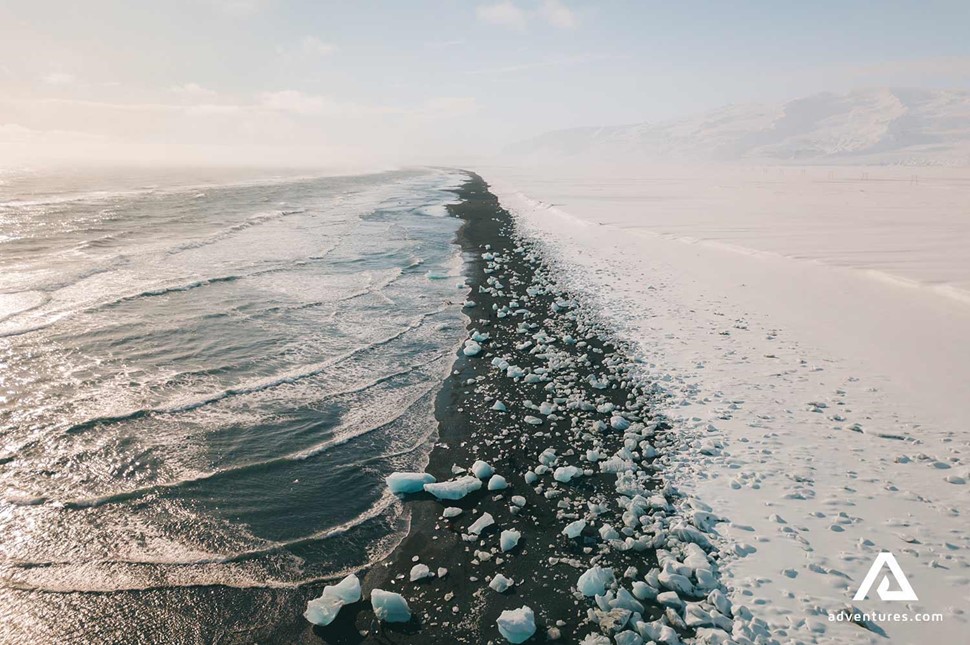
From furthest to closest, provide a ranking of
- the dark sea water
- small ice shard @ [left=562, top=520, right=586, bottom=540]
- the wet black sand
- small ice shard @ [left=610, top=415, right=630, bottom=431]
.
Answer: small ice shard @ [left=610, top=415, right=630, bottom=431] → small ice shard @ [left=562, top=520, right=586, bottom=540] → the dark sea water → the wet black sand

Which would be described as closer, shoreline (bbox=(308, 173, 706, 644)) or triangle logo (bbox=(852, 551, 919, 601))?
triangle logo (bbox=(852, 551, 919, 601))

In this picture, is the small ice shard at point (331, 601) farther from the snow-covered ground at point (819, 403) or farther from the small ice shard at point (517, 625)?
the snow-covered ground at point (819, 403)

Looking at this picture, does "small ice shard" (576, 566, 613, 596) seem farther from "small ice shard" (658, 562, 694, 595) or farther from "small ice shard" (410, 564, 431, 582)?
"small ice shard" (410, 564, 431, 582)

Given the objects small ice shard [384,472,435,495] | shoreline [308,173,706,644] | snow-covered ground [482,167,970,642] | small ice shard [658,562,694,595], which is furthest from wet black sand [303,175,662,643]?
snow-covered ground [482,167,970,642]

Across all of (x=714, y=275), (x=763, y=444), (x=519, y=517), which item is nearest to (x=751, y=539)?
(x=763, y=444)

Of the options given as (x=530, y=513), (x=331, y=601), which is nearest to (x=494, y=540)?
(x=530, y=513)

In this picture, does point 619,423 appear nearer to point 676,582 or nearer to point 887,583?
point 676,582

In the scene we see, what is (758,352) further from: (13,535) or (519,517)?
(13,535)

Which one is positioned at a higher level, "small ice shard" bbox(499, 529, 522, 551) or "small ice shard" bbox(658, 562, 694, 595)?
"small ice shard" bbox(658, 562, 694, 595)
